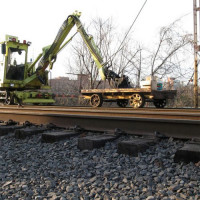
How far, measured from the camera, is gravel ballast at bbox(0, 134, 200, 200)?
267cm

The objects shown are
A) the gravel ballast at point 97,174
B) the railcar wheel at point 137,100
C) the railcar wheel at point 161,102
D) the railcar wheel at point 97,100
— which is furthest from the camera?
the railcar wheel at point 161,102

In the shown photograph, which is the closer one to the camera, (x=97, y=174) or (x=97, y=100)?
(x=97, y=174)

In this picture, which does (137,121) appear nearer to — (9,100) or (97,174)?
(97,174)

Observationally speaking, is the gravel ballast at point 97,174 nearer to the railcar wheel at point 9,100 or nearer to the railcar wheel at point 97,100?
the railcar wheel at point 97,100

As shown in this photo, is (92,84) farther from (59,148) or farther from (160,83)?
(59,148)

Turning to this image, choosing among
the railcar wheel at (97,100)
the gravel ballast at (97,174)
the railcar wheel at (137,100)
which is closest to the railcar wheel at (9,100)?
the railcar wheel at (97,100)

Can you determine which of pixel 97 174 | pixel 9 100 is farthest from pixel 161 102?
pixel 97 174

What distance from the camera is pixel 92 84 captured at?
19.9m

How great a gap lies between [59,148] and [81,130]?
115cm

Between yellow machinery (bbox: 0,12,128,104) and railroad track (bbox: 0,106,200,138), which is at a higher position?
yellow machinery (bbox: 0,12,128,104)

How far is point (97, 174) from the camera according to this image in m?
3.24

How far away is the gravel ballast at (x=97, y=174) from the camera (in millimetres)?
2674

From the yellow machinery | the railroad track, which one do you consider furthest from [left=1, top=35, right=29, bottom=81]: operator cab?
the railroad track

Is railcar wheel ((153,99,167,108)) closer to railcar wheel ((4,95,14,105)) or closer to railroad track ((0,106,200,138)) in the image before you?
railroad track ((0,106,200,138))
